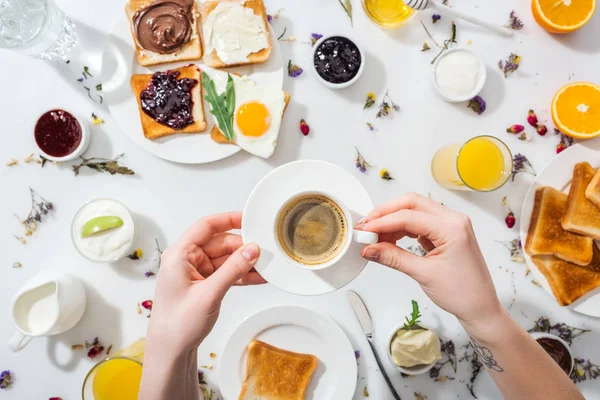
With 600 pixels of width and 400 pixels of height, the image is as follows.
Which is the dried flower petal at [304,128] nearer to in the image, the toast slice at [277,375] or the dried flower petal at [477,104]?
the dried flower petal at [477,104]

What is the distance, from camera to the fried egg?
220cm

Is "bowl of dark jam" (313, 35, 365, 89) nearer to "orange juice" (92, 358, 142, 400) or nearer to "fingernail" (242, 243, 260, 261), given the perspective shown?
"fingernail" (242, 243, 260, 261)

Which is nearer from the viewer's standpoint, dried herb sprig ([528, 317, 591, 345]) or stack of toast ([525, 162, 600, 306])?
stack of toast ([525, 162, 600, 306])

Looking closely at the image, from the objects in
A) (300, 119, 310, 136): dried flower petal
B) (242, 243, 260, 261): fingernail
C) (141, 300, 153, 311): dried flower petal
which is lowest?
(141, 300, 153, 311): dried flower petal

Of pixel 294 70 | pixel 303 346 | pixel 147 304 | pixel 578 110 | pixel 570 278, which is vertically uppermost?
pixel 294 70

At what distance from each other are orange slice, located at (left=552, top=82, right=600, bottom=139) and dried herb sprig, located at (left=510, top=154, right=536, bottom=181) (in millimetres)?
209

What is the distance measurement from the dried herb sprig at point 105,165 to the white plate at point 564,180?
6.16 ft

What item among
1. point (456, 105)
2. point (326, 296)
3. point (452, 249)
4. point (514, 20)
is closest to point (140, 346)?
point (326, 296)

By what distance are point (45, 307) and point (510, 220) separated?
220 centimetres

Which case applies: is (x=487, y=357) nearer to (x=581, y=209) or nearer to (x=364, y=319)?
(x=364, y=319)

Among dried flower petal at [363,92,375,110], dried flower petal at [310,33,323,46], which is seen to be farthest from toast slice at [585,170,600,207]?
dried flower petal at [310,33,323,46]

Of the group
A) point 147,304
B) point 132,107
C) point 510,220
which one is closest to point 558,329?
point 510,220

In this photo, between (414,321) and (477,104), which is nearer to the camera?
(414,321)

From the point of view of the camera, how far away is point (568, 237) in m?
2.22
